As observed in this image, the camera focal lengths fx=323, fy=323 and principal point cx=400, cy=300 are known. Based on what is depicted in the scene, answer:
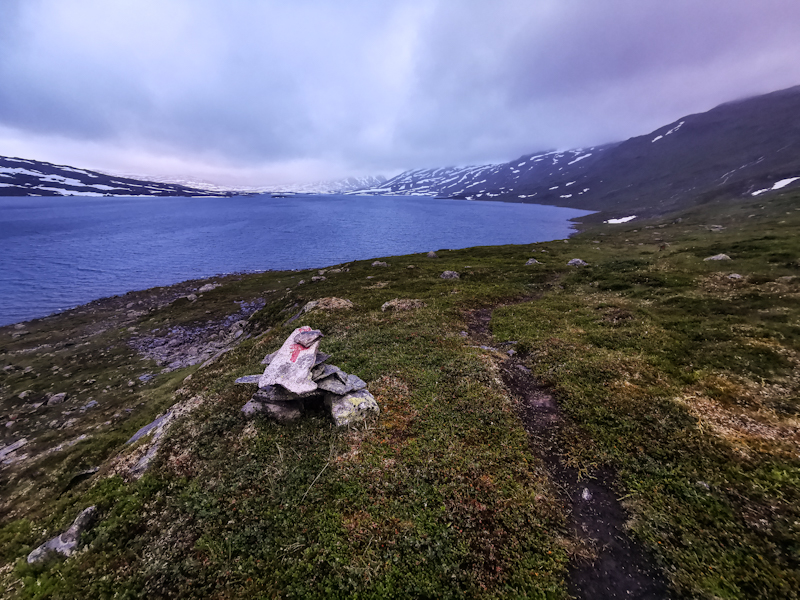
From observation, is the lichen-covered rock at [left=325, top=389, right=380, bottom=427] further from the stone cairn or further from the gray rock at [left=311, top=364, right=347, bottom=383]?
the gray rock at [left=311, top=364, right=347, bottom=383]

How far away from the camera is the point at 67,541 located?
1045cm

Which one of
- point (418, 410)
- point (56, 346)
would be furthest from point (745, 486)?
point (56, 346)

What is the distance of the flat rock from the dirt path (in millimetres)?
10196

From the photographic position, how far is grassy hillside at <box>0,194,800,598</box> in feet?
29.3

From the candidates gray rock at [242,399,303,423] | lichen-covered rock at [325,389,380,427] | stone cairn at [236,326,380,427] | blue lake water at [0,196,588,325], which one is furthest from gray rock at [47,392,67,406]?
blue lake water at [0,196,588,325]

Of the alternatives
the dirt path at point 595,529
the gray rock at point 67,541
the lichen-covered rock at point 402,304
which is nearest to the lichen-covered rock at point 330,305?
the lichen-covered rock at point 402,304

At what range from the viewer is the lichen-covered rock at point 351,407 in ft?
47.4

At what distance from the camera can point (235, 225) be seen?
157 meters

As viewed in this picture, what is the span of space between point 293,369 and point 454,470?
849 centimetres

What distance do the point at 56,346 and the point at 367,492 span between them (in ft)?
162

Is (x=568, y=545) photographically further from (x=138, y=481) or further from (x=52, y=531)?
(x=52, y=531)

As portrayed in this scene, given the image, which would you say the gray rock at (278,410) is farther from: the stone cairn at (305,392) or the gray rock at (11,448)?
the gray rock at (11,448)

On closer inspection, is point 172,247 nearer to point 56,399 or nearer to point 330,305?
point 56,399

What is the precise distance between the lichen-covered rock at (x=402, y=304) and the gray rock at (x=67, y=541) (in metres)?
22.8
